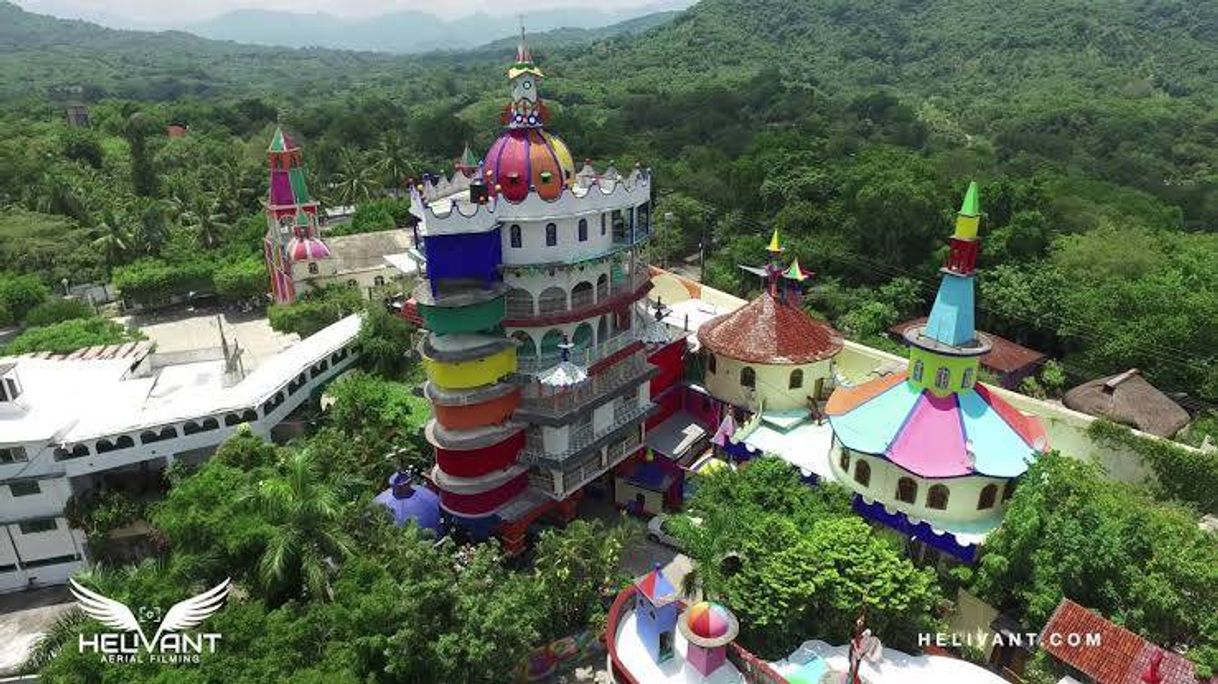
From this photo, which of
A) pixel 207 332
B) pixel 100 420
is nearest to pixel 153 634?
pixel 100 420

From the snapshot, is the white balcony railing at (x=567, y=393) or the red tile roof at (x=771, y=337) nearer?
the white balcony railing at (x=567, y=393)

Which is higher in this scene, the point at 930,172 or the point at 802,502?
the point at 930,172

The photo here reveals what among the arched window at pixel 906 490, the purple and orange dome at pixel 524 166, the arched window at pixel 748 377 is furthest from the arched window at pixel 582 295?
the arched window at pixel 906 490

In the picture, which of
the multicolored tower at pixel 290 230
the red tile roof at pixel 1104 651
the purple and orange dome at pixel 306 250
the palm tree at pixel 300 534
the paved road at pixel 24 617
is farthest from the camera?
the multicolored tower at pixel 290 230

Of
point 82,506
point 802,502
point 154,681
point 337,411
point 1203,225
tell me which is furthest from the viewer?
point 1203,225

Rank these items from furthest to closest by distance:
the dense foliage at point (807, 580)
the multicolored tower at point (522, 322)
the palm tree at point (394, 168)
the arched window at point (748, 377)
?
the palm tree at point (394, 168), the arched window at point (748, 377), the multicolored tower at point (522, 322), the dense foliage at point (807, 580)

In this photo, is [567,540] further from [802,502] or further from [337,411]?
[337,411]

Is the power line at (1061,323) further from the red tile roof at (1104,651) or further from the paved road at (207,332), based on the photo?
the paved road at (207,332)

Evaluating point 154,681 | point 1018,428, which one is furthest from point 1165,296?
point 154,681
